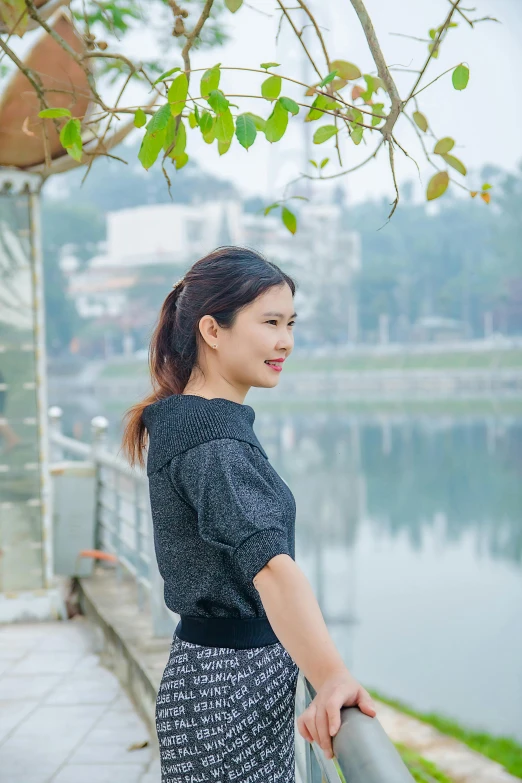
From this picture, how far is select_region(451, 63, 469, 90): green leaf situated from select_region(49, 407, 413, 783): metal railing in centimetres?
80

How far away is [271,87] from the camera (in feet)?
3.83

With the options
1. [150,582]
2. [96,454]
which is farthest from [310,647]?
[96,454]

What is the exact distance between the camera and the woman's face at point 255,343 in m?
1.03

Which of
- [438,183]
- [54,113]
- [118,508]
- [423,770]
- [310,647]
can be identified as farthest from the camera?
[423,770]

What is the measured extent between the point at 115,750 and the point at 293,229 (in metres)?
1.49

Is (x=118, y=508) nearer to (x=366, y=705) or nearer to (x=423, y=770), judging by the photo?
(x=423, y=770)

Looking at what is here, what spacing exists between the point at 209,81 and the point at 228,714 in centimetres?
78

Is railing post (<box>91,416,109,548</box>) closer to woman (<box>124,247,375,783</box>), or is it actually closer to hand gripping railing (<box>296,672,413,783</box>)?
woman (<box>124,247,375,783</box>)

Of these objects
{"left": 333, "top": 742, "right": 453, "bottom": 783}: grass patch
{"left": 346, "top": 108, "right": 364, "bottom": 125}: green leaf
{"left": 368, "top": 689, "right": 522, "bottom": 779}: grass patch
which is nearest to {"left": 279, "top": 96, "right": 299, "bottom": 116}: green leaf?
{"left": 346, "top": 108, "right": 364, "bottom": 125}: green leaf

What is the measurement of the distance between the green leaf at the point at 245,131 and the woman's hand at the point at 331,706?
26.9 inches

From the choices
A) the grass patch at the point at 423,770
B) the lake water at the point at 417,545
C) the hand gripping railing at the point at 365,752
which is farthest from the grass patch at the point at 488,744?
the hand gripping railing at the point at 365,752

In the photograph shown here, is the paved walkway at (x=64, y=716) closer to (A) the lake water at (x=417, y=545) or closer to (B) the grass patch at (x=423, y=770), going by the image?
(B) the grass patch at (x=423, y=770)

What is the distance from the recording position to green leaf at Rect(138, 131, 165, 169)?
117cm

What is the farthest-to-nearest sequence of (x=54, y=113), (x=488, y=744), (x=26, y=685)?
(x=488, y=744), (x=26, y=685), (x=54, y=113)
